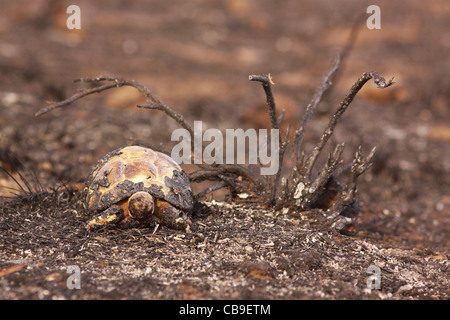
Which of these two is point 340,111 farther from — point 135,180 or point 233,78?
point 233,78

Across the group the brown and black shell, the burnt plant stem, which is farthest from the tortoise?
the burnt plant stem

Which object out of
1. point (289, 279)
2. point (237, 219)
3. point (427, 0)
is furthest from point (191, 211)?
point (427, 0)

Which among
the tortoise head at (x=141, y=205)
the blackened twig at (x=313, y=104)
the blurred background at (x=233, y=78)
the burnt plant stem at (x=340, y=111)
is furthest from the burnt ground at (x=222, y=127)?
the blackened twig at (x=313, y=104)

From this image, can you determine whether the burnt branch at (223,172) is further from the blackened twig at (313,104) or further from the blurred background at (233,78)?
the blurred background at (233,78)

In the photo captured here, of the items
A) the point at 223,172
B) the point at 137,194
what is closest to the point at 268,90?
the point at 223,172

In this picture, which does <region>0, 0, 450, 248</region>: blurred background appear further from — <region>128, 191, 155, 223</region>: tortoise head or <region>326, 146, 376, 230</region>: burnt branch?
<region>326, 146, 376, 230</region>: burnt branch

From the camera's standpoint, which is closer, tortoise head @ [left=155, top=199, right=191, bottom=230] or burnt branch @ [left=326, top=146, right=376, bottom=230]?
tortoise head @ [left=155, top=199, right=191, bottom=230]
